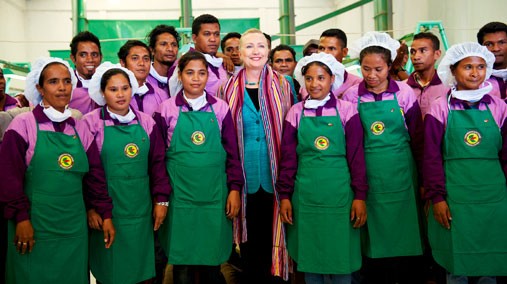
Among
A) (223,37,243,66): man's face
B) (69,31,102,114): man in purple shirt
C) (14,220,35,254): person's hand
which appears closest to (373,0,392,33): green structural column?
(223,37,243,66): man's face

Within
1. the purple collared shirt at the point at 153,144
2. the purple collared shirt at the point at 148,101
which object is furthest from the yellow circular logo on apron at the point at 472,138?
the purple collared shirt at the point at 148,101

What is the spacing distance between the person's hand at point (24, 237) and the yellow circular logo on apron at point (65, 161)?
1.12 ft

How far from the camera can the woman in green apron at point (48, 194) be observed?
287cm

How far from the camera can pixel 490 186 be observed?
3102 millimetres

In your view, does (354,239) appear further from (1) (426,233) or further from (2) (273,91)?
(2) (273,91)

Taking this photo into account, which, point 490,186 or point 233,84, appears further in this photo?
point 233,84

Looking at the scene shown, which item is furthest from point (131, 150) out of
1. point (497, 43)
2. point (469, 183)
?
point (497, 43)

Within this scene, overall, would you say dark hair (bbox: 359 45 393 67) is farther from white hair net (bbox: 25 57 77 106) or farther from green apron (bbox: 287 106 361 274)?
white hair net (bbox: 25 57 77 106)

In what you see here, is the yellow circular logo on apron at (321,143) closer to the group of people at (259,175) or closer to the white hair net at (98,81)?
the group of people at (259,175)

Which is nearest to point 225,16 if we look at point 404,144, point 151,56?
point 151,56

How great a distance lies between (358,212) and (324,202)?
21 cm

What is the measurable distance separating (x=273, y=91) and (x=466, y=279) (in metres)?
1.64

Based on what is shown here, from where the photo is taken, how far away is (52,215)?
293cm

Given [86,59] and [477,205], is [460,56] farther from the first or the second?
[86,59]
